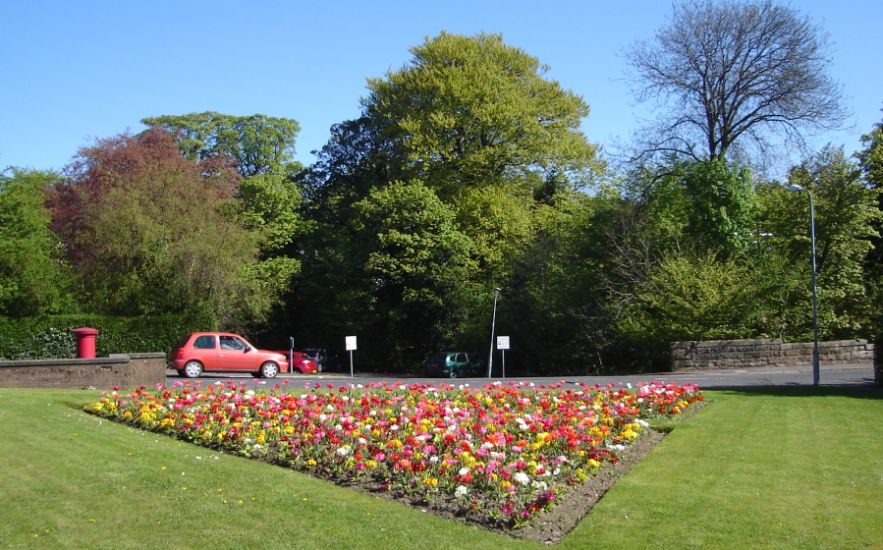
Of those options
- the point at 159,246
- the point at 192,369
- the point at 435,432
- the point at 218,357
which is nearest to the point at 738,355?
the point at 218,357

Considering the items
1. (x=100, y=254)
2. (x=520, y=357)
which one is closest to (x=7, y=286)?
(x=100, y=254)

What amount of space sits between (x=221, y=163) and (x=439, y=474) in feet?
131

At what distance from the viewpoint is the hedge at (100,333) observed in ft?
108

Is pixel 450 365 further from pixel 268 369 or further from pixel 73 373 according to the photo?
pixel 73 373

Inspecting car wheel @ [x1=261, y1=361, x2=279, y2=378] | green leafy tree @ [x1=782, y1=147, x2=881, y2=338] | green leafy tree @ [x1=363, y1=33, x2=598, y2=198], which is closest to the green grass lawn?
car wheel @ [x1=261, y1=361, x2=279, y2=378]

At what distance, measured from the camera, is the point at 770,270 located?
3616cm

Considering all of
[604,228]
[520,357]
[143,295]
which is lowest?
[520,357]

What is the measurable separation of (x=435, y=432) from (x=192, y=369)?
791 inches

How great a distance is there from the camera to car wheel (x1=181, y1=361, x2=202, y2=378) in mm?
30047

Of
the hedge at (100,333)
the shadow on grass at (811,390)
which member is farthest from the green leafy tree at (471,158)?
the shadow on grass at (811,390)

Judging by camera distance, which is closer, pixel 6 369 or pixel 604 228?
pixel 6 369

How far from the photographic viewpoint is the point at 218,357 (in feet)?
99.7

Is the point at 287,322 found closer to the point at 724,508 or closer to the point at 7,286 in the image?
the point at 7,286

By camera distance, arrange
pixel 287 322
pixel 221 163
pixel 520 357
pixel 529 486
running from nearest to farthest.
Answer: pixel 529 486, pixel 520 357, pixel 221 163, pixel 287 322
